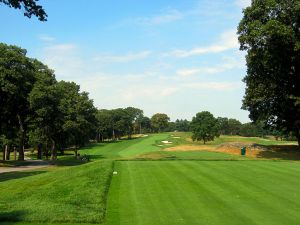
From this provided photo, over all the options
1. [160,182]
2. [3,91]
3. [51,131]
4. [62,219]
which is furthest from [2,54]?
[62,219]

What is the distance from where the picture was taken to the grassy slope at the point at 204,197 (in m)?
11.2

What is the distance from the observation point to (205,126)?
285 feet

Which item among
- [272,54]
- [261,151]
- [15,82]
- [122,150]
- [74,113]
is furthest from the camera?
[122,150]

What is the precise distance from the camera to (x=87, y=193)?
Result: 1536 cm

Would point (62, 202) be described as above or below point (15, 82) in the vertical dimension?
below

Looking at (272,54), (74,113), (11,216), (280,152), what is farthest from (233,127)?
(11,216)

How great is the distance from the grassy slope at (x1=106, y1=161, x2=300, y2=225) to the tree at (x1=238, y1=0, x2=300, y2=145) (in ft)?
61.7

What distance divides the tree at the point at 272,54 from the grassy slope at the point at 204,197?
1881 cm

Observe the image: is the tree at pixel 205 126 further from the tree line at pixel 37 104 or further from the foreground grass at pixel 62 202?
the foreground grass at pixel 62 202

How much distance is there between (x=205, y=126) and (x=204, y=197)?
73685mm

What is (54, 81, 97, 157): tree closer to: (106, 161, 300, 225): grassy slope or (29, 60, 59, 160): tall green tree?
(29, 60, 59, 160): tall green tree

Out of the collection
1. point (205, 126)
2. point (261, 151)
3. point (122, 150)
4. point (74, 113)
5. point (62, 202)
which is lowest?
point (62, 202)

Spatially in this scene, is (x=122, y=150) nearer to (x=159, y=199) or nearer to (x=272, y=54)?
(x=272, y=54)

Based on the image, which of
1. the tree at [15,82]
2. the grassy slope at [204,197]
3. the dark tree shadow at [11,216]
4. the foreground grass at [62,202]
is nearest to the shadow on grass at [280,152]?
the grassy slope at [204,197]
